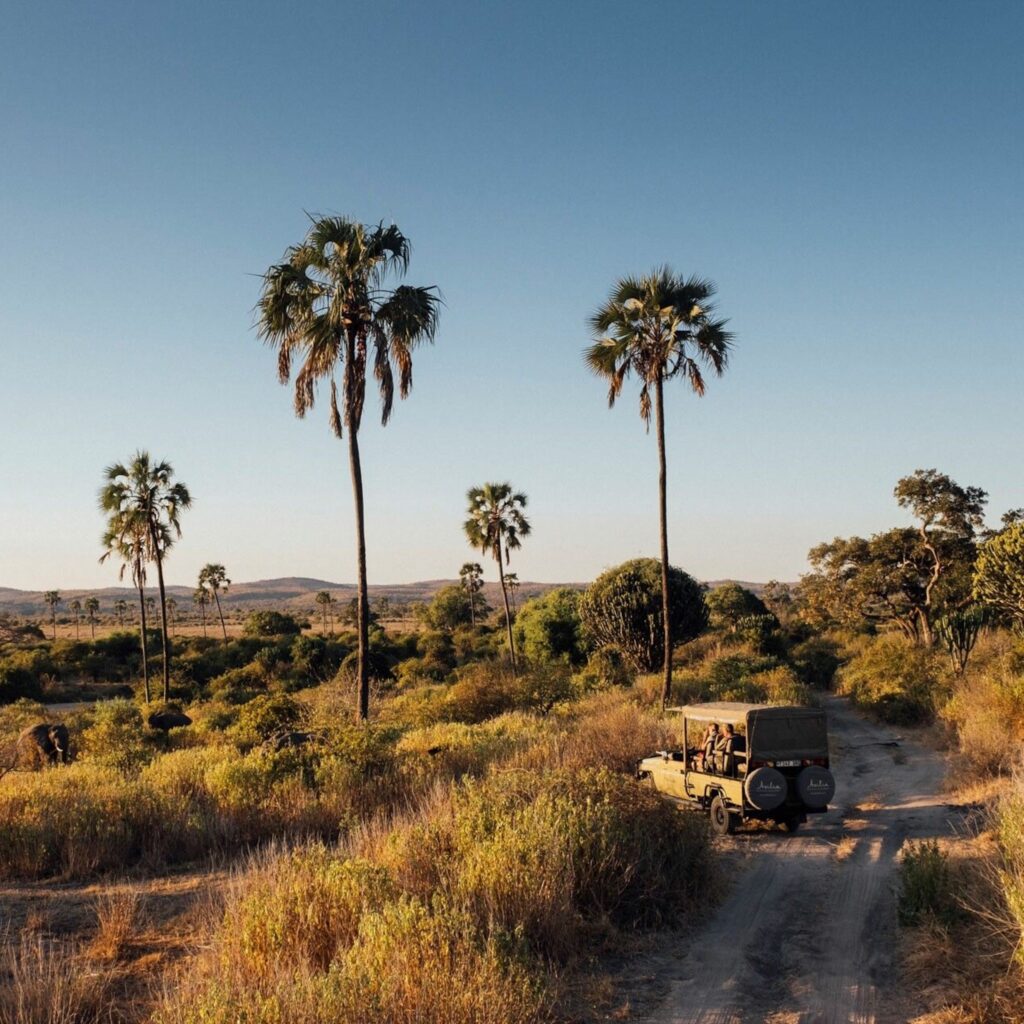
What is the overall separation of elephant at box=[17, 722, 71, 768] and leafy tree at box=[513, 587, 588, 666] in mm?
24220

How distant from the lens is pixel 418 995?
5.04 metres

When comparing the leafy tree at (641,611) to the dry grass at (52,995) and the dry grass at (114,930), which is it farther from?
the dry grass at (52,995)

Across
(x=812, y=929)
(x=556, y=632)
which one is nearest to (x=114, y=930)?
(x=812, y=929)

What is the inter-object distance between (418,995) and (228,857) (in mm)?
7486

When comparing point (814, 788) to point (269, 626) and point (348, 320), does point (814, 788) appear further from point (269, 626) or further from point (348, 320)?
point (269, 626)

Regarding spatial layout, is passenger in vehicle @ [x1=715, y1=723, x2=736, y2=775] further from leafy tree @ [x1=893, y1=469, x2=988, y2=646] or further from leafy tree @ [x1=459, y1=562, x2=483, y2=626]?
leafy tree @ [x1=459, y1=562, x2=483, y2=626]

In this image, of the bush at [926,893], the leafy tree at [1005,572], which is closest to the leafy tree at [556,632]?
the leafy tree at [1005,572]

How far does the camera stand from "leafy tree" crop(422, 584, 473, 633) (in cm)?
8925

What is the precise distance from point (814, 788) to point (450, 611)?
256 ft

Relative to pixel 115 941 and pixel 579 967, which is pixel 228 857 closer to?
pixel 115 941

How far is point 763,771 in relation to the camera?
12.5m

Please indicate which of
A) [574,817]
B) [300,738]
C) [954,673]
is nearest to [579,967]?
[574,817]

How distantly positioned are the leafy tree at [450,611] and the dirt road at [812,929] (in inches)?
2968

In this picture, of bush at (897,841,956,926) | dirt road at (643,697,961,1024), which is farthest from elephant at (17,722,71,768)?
bush at (897,841,956,926)
